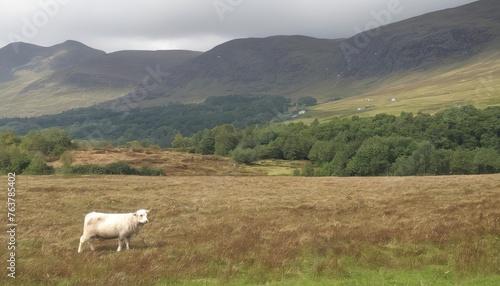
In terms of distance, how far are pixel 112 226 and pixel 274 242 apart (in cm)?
713

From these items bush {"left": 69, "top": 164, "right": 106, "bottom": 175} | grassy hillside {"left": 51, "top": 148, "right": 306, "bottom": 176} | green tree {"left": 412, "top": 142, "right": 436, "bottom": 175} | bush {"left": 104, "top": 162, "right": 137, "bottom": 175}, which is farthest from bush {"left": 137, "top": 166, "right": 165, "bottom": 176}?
green tree {"left": 412, "top": 142, "right": 436, "bottom": 175}

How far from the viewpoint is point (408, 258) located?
1623cm

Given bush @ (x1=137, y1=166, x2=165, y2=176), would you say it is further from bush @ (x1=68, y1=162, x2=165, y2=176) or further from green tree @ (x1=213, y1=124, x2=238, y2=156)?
green tree @ (x1=213, y1=124, x2=238, y2=156)

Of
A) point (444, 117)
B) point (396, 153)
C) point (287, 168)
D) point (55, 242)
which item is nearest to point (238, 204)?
point (55, 242)

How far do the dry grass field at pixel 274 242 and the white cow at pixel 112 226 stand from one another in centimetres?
61

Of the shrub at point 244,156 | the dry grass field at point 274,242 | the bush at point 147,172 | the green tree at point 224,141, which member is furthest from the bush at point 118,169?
the green tree at point 224,141

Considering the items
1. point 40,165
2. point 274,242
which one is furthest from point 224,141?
point 274,242

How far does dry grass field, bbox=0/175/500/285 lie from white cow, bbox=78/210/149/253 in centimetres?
61

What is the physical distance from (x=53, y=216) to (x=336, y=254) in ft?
57.3

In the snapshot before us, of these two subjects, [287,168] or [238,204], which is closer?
[238,204]

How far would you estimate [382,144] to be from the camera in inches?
3841

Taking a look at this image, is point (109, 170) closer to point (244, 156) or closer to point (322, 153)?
point (244, 156)

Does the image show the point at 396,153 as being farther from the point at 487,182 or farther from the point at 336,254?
the point at 336,254

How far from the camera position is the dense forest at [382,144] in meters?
90.8
